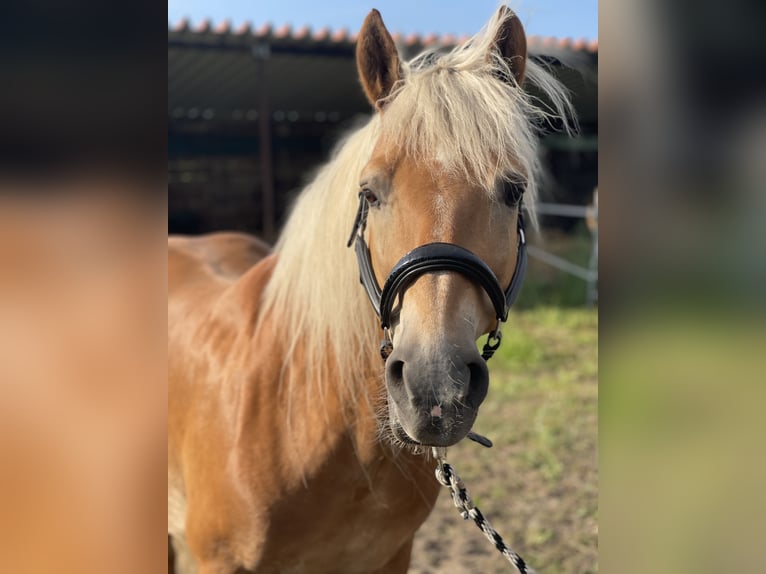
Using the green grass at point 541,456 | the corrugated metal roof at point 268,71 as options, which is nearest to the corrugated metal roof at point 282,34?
A: the corrugated metal roof at point 268,71

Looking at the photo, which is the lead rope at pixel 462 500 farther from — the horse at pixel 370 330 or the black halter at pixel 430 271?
the black halter at pixel 430 271

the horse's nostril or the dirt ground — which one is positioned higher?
the horse's nostril

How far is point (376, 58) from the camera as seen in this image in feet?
4.73

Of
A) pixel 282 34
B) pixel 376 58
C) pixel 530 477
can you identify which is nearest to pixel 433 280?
pixel 376 58

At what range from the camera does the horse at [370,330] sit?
3.74ft

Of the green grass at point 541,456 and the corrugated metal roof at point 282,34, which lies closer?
the green grass at point 541,456

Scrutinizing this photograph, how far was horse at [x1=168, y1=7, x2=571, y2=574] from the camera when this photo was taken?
3.74 ft

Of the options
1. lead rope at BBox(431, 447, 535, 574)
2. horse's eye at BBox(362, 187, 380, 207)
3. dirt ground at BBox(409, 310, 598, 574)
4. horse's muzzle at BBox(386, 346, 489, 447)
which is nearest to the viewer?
horse's muzzle at BBox(386, 346, 489, 447)

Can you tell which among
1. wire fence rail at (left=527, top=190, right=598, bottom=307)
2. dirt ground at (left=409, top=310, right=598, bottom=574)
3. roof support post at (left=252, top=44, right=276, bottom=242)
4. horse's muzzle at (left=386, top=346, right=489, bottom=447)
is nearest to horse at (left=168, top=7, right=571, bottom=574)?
horse's muzzle at (left=386, top=346, right=489, bottom=447)

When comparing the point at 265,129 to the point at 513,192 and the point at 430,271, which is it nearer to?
the point at 513,192

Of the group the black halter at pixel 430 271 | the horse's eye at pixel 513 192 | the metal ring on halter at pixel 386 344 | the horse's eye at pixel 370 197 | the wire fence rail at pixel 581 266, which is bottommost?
the wire fence rail at pixel 581 266

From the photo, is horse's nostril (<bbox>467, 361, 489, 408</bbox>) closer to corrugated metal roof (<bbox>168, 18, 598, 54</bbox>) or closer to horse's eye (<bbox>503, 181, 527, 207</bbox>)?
horse's eye (<bbox>503, 181, 527, 207</bbox>)
